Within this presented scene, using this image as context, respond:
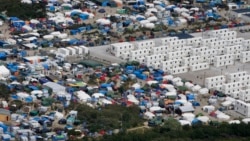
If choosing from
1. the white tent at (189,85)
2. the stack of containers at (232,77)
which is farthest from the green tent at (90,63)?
the stack of containers at (232,77)

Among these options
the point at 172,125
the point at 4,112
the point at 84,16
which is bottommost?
the point at 172,125

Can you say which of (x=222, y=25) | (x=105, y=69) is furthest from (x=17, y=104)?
(x=222, y=25)

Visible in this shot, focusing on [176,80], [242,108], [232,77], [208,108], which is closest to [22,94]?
A: [176,80]

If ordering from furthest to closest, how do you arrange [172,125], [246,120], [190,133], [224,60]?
[224,60] → [246,120] → [172,125] → [190,133]

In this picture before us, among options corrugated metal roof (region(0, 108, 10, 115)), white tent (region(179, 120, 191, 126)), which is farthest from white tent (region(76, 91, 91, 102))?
white tent (region(179, 120, 191, 126))

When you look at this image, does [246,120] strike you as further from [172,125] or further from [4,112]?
[4,112]
